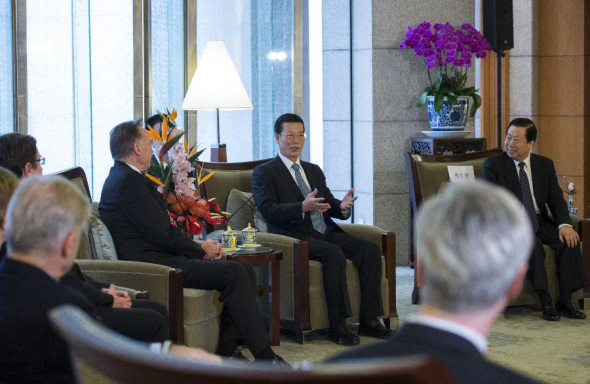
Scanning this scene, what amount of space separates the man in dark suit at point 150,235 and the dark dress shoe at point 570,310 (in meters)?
2.19

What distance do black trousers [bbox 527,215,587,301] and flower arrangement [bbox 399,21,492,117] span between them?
1.63m

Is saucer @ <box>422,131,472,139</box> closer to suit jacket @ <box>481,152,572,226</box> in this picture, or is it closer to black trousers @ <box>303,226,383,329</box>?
suit jacket @ <box>481,152,572,226</box>

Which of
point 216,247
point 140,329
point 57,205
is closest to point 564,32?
point 216,247

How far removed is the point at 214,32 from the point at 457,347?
5.90 meters

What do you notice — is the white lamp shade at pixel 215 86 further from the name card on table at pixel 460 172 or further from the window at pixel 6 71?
the name card on table at pixel 460 172

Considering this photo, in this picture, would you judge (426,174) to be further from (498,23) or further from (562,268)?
(498,23)

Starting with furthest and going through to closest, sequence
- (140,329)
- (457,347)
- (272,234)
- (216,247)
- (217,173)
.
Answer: (217,173) → (272,234) → (216,247) → (140,329) → (457,347)

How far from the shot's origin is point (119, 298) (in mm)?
3578

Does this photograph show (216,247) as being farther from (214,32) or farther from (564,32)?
(564,32)

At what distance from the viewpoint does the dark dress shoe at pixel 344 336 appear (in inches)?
200

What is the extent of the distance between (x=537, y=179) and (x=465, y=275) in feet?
15.8

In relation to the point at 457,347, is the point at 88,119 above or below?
above

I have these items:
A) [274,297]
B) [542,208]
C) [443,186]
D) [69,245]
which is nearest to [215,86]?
[443,186]

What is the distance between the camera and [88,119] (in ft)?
19.7
